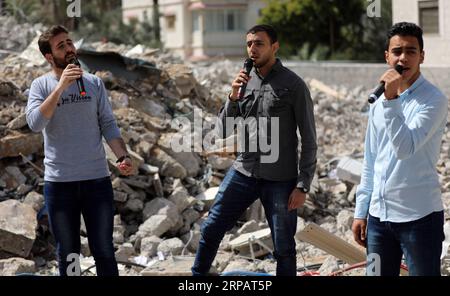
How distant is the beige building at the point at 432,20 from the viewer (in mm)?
20656

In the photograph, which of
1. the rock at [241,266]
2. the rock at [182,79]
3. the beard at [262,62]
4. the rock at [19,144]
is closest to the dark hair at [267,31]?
the beard at [262,62]

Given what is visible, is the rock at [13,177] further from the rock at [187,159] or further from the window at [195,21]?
the window at [195,21]

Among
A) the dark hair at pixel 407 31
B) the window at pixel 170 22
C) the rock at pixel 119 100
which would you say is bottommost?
the rock at pixel 119 100

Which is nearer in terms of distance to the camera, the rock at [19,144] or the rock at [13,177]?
the rock at [13,177]

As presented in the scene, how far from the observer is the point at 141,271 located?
705cm

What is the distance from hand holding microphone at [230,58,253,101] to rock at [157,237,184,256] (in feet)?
9.20

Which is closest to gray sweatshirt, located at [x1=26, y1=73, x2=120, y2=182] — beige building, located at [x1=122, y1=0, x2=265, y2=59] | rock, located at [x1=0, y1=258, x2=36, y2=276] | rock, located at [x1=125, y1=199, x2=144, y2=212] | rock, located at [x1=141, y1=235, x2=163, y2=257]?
rock, located at [x1=0, y1=258, x2=36, y2=276]

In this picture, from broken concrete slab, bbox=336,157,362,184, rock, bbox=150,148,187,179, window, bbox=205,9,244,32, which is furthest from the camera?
window, bbox=205,9,244,32

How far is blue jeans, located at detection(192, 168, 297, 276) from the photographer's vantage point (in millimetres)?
5391

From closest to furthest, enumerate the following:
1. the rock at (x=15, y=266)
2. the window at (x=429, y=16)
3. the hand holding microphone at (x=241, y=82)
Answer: the hand holding microphone at (x=241, y=82)
the rock at (x=15, y=266)
the window at (x=429, y=16)

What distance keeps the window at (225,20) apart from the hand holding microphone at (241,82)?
142 feet

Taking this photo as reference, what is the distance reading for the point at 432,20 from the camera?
21234 mm

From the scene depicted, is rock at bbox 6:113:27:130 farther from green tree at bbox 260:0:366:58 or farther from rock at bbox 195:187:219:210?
green tree at bbox 260:0:366:58
